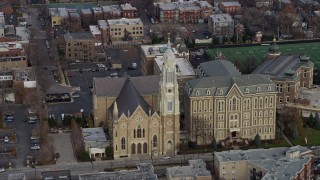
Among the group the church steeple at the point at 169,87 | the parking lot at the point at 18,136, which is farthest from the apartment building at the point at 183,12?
the church steeple at the point at 169,87

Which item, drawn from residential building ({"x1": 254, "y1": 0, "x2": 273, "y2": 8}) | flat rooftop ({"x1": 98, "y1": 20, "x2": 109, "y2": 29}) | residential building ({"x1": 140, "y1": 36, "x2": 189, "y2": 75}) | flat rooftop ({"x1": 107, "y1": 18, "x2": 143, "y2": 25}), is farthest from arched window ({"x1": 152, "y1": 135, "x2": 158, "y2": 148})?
residential building ({"x1": 254, "y1": 0, "x2": 273, "y2": 8})

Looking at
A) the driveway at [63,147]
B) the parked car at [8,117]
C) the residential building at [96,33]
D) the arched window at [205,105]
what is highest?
the residential building at [96,33]

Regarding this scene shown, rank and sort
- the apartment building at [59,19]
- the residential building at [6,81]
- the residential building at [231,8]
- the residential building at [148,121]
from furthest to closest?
the residential building at [231,8] < the apartment building at [59,19] < the residential building at [6,81] < the residential building at [148,121]

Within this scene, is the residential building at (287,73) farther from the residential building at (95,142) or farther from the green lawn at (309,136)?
the residential building at (95,142)

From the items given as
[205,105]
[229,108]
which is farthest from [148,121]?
[229,108]

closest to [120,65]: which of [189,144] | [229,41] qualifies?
[229,41]

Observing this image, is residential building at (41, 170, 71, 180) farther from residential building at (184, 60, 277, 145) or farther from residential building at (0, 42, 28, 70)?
residential building at (0, 42, 28, 70)

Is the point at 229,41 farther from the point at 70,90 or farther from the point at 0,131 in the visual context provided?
the point at 0,131
